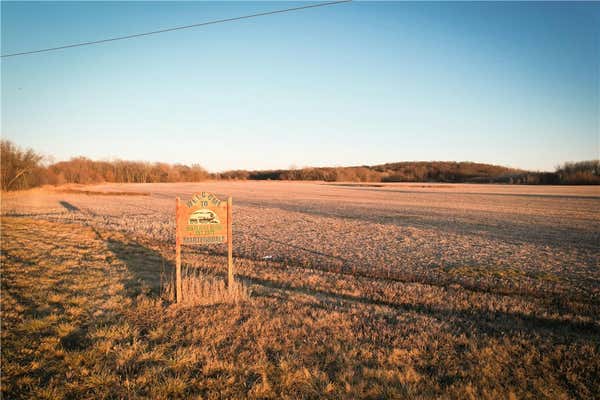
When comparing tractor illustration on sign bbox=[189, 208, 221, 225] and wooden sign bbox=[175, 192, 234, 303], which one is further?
tractor illustration on sign bbox=[189, 208, 221, 225]

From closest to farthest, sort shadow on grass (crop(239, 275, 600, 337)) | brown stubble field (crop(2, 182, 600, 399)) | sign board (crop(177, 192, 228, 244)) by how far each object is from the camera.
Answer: brown stubble field (crop(2, 182, 600, 399)) → shadow on grass (crop(239, 275, 600, 337)) → sign board (crop(177, 192, 228, 244))

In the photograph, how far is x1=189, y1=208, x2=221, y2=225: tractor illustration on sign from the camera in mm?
6359

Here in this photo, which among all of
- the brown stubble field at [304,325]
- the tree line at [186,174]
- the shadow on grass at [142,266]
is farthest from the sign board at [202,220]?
the tree line at [186,174]

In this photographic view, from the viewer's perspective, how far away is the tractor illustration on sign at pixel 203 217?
6359 mm

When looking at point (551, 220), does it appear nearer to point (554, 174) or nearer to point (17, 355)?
point (17, 355)

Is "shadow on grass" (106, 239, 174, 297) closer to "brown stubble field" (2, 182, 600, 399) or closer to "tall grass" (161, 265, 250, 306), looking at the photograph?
"brown stubble field" (2, 182, 600, 399)

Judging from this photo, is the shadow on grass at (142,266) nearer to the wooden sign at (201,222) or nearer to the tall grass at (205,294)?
the tall grass at (205,294)

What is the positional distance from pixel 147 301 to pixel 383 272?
19.3 ft

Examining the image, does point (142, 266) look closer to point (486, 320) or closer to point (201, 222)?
point (201, 222)

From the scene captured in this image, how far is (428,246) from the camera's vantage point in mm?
12320

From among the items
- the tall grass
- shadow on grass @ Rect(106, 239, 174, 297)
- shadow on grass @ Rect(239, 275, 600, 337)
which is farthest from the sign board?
shadow on grass @ Rect(239, 275, 600, 337)

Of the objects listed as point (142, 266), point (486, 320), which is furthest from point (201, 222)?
point (486, 320)

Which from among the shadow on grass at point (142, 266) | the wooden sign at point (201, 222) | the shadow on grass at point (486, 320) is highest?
the wooden sign at point (201, 222)

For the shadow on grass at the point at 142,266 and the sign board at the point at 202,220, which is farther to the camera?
the shadow on grass at the point at 142,266
